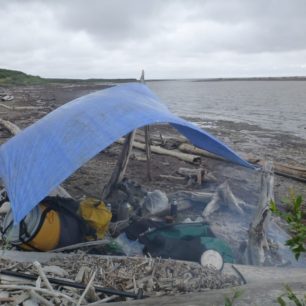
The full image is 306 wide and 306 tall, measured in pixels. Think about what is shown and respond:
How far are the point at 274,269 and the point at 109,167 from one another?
27.1 ft

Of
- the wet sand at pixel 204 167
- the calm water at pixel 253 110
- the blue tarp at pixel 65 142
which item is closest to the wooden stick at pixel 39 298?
the blue tarp at pixel 65 142

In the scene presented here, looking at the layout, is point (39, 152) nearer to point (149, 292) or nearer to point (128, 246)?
point (128, 246)

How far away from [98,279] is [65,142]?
2024 millimetres

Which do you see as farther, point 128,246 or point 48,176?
point 128,246

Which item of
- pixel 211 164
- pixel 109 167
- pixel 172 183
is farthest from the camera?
pixel 211 164

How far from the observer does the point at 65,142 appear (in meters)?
5.68

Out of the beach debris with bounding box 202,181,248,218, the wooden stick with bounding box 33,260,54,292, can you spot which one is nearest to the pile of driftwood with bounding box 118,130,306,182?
the beach debris with bounding box 202,181,248,218

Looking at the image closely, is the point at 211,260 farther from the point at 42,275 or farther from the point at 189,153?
the point at 189,153

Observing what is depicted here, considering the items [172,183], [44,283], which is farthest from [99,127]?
[172,183]

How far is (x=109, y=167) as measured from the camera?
12.9m

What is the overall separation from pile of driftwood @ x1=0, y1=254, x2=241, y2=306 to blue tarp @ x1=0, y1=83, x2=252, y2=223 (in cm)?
71

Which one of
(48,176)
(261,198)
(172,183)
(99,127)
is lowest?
(172,183)

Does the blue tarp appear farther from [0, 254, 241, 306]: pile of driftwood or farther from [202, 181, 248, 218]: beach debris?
[202, 181, 248, 218]: beach debris

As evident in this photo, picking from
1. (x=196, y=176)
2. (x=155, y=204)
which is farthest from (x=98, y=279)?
(x=196, y=176)
